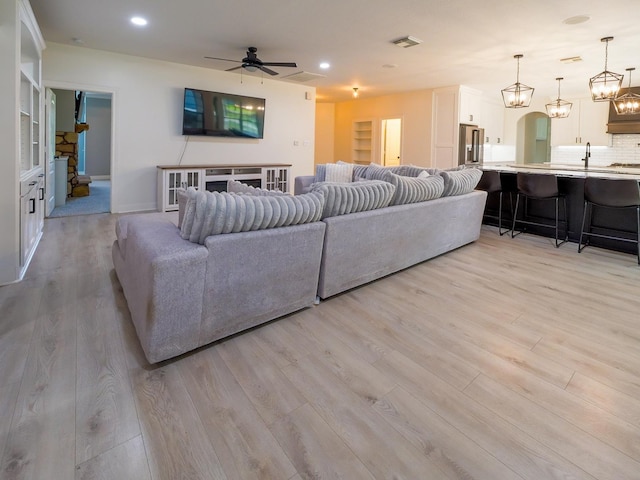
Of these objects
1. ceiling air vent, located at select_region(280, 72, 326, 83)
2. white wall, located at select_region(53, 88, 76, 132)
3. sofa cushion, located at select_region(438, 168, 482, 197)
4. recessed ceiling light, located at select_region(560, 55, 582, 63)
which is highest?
ceiling air vent, located at select_region(280, 72, 326, 83)

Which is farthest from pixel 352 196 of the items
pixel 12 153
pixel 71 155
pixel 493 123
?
pixel 493 123

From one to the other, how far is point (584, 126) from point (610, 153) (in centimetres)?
84

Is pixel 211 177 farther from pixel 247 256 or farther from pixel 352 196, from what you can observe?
pixel 247 256

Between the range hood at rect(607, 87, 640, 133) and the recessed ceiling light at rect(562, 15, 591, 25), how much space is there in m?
4.92

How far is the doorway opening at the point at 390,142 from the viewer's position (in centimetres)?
969

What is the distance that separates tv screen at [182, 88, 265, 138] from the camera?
6.46m

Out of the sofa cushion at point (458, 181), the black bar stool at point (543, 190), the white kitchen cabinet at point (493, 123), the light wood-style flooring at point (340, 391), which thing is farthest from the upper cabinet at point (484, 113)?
the light wood-style flooring at point (340, 391)

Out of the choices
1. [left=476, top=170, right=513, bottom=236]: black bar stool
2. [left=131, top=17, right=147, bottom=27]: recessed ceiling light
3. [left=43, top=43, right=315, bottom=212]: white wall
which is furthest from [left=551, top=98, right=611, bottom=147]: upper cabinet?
[left=131, top=17, right=147, bottom=27]: recessed ceiling light

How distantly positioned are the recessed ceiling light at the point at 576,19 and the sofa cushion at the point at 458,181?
1833 millimetres

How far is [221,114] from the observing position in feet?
22.4

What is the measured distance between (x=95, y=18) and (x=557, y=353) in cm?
554

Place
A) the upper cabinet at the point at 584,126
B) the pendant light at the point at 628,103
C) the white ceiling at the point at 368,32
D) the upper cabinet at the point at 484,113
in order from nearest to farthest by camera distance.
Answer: the white ceiling at the point at 368,32, the pendant light at the point at 628,103, the upper cabinet at the point at 484,113, the upper cabinet at the point at 584,126

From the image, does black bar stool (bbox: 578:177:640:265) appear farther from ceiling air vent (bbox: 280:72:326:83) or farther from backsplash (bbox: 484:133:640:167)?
backsplash (bbox: 484:133:640:167)

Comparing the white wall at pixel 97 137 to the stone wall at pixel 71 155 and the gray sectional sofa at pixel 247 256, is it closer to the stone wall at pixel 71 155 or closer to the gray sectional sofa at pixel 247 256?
the stone wall at pixel 71 155
